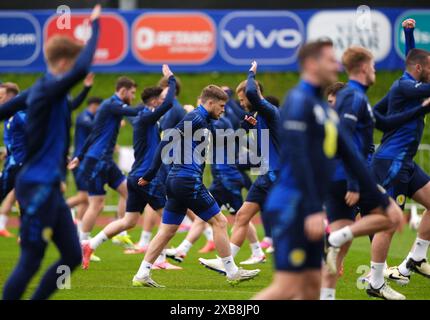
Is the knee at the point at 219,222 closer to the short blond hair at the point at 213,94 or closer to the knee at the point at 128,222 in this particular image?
the short blond hair at the point at 213,94

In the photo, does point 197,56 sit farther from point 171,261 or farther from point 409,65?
point 409,65

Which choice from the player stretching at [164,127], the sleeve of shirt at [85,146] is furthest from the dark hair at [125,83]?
the sleeve of shirt at [85,146]

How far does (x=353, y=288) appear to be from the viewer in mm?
11695

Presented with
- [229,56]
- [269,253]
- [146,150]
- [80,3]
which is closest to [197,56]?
[229,56]

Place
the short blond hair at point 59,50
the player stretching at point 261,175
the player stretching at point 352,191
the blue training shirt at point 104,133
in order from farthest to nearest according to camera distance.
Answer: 1. the blue training shirt at point 104,133
2. the player stretching at point 261,175
3. the player stretching at point 352,191
4. the short blond hair at point 59,50

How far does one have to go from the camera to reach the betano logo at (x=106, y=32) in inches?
953

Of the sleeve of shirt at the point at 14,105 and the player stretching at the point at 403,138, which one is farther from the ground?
the sleeve of shirt at the point at 14,105

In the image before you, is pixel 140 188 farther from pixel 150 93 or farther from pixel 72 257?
pixel 72 257

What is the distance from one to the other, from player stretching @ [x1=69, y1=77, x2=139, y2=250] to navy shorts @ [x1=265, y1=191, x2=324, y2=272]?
24.9 ft

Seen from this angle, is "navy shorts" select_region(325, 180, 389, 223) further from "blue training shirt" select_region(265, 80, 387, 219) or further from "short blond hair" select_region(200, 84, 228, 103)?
"short blond hair" select_region(200, 84, 228, 103)

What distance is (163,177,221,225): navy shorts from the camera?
11547mm

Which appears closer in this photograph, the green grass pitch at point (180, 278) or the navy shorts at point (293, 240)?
the navy shorts at point (293, 240)

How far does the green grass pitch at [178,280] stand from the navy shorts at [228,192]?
916mm

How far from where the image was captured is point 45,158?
26.9 feet
